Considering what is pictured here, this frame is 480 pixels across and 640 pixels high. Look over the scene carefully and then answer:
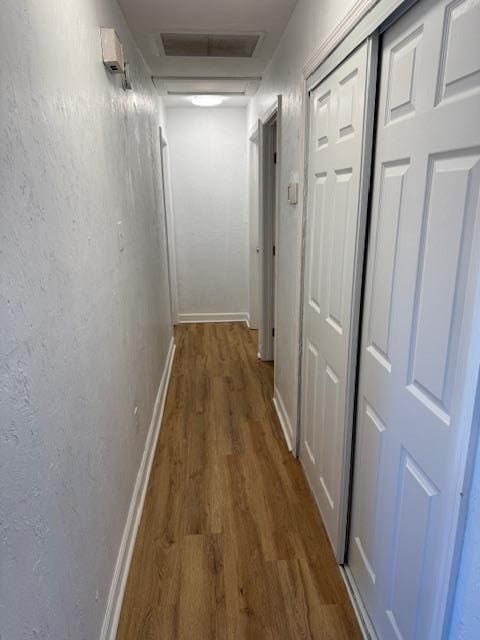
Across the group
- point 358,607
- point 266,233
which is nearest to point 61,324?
point 358,607

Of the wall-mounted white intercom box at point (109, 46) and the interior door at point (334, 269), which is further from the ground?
the wall-mounted white intercom box at point (109, 46)

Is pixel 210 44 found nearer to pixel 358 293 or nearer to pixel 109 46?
pixel 109 46

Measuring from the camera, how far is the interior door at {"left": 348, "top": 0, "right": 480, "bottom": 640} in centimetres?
87

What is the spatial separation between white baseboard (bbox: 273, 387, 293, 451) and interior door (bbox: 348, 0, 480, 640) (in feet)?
3.75

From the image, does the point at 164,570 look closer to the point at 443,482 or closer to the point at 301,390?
the point at 301,390

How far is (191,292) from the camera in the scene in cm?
519

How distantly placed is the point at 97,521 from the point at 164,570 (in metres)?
0.56

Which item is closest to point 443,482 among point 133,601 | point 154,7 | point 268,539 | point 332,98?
point 268,539

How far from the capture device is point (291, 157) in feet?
7.57

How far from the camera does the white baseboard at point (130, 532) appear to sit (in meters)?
1.46

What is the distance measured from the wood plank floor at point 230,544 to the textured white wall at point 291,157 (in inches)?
15.1

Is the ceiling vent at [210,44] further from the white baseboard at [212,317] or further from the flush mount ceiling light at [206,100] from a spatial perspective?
the white baseboard at [212,317]

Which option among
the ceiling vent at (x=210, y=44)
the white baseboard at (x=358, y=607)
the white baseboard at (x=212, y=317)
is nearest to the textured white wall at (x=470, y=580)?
the white baseboard at (x=358, y=607)

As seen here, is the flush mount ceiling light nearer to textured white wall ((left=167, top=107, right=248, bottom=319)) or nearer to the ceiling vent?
textured white wall ((left=167, top=107, right=248, bottom=319))
